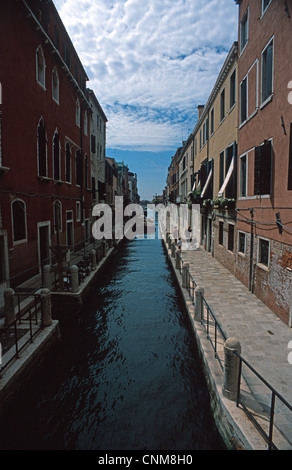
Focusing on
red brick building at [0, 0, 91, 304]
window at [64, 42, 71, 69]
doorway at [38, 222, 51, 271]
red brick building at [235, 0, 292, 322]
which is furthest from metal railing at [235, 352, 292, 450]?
window at [64, 42, 71, 69]

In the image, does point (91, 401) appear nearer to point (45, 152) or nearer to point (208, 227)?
point (45, 152)

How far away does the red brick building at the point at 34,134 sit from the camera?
8.97 metres

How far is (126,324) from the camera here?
356 inches

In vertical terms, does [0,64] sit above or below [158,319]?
above

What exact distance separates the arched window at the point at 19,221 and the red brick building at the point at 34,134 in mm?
31

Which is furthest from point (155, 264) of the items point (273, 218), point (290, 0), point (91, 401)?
point (290, 0)

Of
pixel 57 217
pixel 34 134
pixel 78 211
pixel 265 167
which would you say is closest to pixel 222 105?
pixel 265 167

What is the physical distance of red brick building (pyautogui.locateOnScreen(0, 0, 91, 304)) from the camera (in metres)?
8.97

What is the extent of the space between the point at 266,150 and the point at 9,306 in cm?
857

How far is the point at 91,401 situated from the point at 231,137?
11837mm

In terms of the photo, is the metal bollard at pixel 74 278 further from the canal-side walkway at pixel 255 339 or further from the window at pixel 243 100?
the window at pixel 243 100

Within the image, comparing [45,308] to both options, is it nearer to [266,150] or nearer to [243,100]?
[266,150]

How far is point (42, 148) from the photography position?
12.2 m

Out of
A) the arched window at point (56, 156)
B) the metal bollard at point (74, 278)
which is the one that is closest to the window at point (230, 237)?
the metal bollard at point (74, 278)
